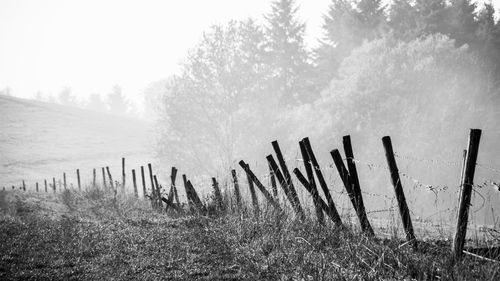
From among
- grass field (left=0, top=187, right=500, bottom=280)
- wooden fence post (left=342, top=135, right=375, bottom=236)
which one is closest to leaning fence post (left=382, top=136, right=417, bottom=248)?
grass field (left=0, top=187, right=500, bottom=280)

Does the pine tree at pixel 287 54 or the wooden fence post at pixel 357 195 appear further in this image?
the pine tree at pixel 287 54

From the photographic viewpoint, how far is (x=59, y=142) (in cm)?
5238

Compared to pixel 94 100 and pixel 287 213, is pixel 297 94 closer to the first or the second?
pixel 287 213

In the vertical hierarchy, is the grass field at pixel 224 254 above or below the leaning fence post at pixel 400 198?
below

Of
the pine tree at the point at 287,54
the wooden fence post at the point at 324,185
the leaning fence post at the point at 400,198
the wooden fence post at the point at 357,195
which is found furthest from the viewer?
the pine tree at the point at 287,54

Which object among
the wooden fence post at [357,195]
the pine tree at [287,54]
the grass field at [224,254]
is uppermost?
the pine tree at [287,54]

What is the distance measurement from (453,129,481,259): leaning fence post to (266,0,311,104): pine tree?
3076 cm

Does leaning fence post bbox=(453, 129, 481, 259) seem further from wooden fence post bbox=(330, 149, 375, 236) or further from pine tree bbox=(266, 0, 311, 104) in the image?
pine tree bbox=(266, 0, 311, 104)

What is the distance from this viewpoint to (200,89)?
29609mm

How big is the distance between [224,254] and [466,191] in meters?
3.01

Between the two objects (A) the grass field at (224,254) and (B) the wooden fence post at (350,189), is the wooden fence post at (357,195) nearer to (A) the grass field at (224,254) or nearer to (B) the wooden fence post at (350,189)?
(B) the wooden fence post at (350,189)

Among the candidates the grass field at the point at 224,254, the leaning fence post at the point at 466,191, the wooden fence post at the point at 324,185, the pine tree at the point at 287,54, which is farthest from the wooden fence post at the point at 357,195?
the pine tree at the point at 287,54

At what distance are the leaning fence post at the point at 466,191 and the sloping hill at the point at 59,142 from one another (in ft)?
106

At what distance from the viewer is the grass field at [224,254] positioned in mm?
3516
